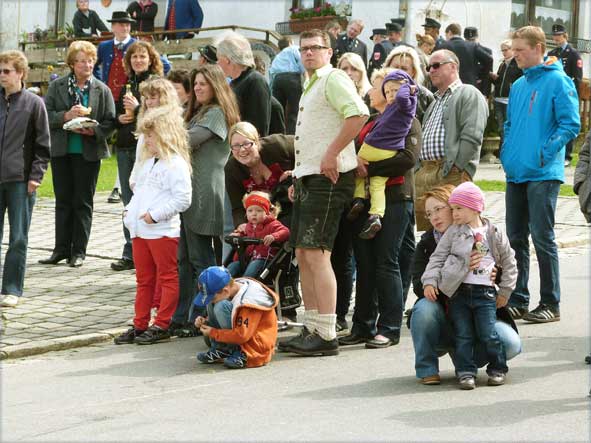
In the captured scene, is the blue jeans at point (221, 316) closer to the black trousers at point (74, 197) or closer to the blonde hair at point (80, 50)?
the black trousers at point (74, 197)

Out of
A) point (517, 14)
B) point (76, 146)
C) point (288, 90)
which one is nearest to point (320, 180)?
point (76, 146)

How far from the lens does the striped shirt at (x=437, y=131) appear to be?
9.05 meters

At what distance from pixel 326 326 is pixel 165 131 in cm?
180


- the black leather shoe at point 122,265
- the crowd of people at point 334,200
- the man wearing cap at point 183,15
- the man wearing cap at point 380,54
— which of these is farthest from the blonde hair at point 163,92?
the man wearing cap at point 183,15

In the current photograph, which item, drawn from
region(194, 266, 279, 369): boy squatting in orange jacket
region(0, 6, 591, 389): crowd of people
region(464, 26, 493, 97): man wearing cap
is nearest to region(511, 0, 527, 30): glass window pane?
region(464, 26, 493, 97): man wearing cap

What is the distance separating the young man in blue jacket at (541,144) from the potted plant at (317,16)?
16049 millimetres

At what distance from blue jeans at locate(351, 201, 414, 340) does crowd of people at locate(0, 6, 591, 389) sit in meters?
0.01

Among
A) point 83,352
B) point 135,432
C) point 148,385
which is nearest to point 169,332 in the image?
point 83,352

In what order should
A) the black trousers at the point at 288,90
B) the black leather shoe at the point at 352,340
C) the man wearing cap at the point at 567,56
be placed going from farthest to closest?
the man wearing cap at the point at 567,56 → the black trousers at the point at 288,90 → the black leather shoe at the point at 352,340

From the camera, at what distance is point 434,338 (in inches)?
277

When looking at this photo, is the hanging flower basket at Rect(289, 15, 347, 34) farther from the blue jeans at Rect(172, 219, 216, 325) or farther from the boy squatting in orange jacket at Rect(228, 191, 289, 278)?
the boy squatting in orange jacket at Rect(228, 191, 289, 278)

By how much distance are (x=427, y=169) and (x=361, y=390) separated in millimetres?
2752

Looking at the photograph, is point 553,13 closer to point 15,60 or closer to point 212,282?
point 15,60

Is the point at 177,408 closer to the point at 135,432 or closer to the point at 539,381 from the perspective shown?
the point at 135,432
